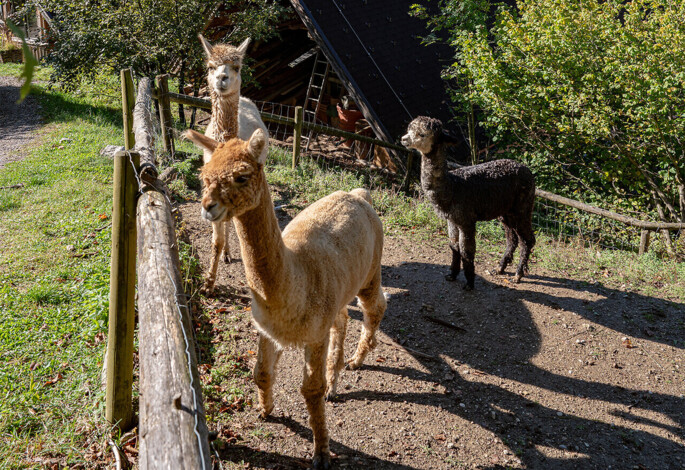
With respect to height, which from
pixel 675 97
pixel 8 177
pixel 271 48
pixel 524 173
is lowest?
pixel 8 177

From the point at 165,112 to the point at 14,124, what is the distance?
5236mm

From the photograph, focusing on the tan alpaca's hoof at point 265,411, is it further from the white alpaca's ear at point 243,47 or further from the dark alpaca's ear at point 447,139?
the white alpaca's ear at point 243,47

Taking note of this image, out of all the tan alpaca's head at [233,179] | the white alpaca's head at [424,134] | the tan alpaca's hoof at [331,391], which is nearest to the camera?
the tan alpaca's head at [233,179]

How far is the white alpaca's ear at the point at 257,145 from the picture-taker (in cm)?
275

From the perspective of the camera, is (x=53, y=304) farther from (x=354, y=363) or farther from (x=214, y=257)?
(x=354, y=363)

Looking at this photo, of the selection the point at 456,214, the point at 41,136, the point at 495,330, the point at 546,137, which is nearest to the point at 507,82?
the point at 546,137

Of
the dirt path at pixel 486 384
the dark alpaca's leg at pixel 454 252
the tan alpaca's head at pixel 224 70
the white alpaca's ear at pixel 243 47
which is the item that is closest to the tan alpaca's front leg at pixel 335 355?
the dirt path at pixel 486 384

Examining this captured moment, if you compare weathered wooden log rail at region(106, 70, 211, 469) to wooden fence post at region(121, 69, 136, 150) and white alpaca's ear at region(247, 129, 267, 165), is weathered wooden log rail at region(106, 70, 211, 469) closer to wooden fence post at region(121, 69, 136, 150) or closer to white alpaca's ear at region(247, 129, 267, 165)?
white alpaca's ear at region(247, 129, 267, 165)

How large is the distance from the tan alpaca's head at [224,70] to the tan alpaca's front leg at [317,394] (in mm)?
3354

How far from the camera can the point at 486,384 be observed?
4762 mm

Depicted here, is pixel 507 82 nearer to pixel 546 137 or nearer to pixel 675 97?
pixel 546 137

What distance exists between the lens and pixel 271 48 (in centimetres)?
1377

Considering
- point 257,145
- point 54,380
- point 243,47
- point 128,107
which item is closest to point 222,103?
point 243,47

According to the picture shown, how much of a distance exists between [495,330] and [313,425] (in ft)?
9.37
